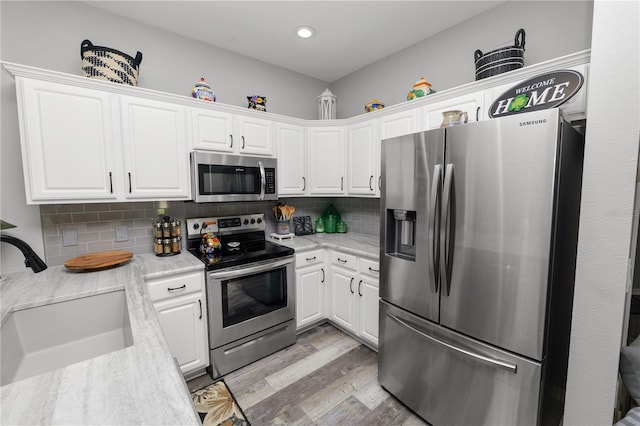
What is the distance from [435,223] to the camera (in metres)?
1.49

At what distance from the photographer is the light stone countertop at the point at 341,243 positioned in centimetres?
238

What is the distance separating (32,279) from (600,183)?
3048 mm

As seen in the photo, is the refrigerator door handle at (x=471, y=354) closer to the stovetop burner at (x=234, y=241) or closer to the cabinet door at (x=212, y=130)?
the stovetop burner at (x=234, y=241)

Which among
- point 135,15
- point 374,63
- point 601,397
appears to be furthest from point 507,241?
point 135,15

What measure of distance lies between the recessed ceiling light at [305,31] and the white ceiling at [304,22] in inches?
1.7

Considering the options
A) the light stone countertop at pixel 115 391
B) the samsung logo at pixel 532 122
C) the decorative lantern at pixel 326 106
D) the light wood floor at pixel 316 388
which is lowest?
the light wood floor at pixel 316 388

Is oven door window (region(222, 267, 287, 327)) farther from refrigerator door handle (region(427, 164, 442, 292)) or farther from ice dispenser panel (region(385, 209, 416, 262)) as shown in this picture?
refrigerator door handle (region(427, 164, 442, 292))

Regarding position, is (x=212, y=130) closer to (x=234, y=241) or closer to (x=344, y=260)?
(x=234, y=241)

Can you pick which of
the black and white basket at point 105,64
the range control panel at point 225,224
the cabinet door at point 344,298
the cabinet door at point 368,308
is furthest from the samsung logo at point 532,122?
the black and white basket at point 105,64

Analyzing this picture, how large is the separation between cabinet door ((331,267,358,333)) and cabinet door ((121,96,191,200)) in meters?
1.51

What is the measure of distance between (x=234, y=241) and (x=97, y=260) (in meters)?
1.06

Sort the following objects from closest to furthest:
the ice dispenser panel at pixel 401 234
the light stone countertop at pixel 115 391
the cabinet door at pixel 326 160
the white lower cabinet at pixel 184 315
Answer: the light stone countertop at pixel 115 391 < the ice dispenser panel at pixel 401 234 < the white lower cabinet at pixel 184 315 < the cabinet door at pixel 326 160

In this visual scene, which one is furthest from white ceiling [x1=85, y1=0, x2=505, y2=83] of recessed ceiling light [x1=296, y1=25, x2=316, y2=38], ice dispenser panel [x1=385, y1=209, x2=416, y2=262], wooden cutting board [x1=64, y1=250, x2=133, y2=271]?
wooden cutting board [x1=64, y1=250, x2=133, y2=271]

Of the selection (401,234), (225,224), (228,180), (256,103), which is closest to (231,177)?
(228,180)
